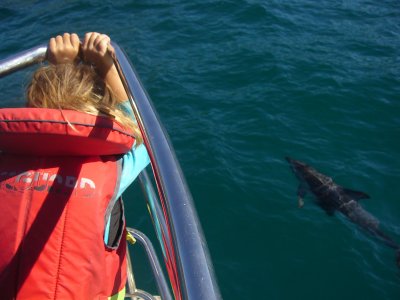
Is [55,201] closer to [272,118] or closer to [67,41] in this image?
[67,41]

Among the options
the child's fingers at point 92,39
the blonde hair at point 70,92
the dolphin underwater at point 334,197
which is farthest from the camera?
the dolphin underwater at point 334,197

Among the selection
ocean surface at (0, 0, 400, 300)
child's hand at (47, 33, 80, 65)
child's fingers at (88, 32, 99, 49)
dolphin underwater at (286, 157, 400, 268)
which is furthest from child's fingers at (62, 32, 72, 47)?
dolphin underwater at (286, 157, 400, 268)

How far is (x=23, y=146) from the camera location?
1.95 metres

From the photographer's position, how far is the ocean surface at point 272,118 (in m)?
5.92

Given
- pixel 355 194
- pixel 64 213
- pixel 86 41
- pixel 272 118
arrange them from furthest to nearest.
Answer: pixel 272 118 < pixel 355 194 < pixel 86 41 < pixel 64 213

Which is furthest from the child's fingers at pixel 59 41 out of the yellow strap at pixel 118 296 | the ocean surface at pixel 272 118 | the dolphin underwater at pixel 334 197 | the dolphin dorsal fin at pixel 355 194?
the dolphin dorsal fin at pixel 355 194

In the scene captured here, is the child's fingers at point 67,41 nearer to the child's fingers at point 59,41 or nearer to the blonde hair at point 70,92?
the child's fingers at point 59,41

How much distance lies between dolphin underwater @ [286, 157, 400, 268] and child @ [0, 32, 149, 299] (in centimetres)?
510

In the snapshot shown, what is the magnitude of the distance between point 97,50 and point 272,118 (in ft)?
21.3

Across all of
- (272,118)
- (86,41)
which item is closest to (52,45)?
(86,41)

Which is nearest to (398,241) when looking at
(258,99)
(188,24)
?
(258,99)

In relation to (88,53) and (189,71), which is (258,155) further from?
(88,53)

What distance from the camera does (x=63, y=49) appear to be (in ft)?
7.75

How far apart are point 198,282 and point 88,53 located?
182cm
